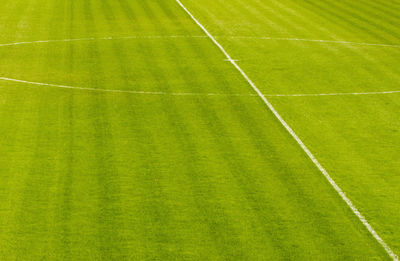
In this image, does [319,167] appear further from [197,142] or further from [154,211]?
[154,211]

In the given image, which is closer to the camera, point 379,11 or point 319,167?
point 319,167

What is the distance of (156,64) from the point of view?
20.2 metres

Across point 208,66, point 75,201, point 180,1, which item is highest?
point 75,201

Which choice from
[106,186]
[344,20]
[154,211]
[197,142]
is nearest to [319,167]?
[197,142]

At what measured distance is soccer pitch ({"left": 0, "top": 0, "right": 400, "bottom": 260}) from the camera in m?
10.6

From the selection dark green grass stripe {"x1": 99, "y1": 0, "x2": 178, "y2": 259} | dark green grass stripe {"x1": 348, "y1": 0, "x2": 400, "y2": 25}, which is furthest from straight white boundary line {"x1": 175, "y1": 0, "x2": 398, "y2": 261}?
dark green grass stripe {"x1": 348, "y1": 0, "x2": 400, "y2": 25}

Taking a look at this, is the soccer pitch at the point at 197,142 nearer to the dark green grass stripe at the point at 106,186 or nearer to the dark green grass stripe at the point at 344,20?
the dark green grass stripe at the point at 106,186

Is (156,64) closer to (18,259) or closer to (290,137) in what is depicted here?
(290,137)

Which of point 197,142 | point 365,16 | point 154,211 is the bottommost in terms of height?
point 365,16

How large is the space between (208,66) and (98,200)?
9102mm

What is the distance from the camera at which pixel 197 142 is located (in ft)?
47.2

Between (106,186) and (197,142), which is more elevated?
(106,186)

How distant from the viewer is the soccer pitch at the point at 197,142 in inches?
416

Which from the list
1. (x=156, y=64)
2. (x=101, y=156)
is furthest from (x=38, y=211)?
(x=156, y=64)
